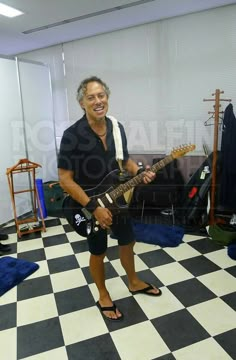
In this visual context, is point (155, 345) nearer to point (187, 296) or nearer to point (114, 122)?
point (187, 296)

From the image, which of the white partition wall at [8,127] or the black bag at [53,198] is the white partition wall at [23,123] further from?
the black bag at [53,198]

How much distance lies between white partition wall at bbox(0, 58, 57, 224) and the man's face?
203 cm

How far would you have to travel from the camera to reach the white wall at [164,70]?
2.98m

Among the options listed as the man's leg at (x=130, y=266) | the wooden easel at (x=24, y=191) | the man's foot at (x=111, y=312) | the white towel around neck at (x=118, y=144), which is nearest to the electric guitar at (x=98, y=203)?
the white towel around neck at (x=118, y=144)

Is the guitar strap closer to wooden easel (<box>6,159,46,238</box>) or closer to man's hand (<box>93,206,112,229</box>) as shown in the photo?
man's hand (<box>93,206,112,229</box>)

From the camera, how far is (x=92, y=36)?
356 cm

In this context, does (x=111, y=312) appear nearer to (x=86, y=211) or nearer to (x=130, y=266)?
(x=130, y=266)

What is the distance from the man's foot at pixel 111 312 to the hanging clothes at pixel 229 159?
1687 millimetres

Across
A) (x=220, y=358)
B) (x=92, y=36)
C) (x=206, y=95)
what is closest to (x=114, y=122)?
(x=220, y=358)

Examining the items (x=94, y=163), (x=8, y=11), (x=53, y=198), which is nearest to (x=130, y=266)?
(x=94, y=163)

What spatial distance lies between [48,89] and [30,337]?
3.19 meters

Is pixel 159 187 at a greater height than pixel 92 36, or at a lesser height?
lesser

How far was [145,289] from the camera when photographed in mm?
2047

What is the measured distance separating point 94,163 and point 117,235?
0.52 meters
